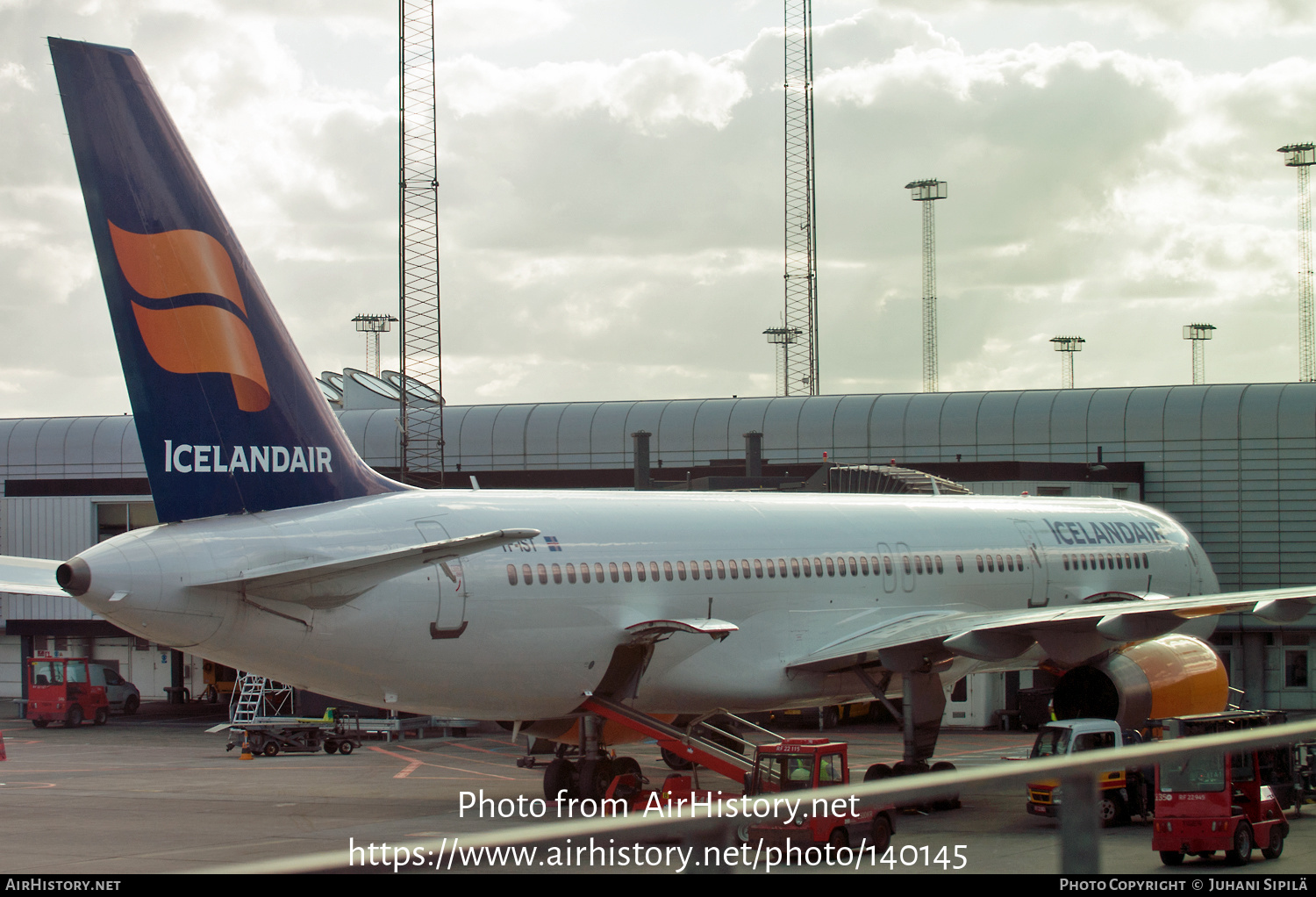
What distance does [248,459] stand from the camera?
17.9 m

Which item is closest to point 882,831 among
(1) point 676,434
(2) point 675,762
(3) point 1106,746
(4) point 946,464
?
(3) point 1106,746

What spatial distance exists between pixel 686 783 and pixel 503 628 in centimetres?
516

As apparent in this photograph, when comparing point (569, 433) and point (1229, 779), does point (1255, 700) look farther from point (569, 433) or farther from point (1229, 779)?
point (1229, 779)

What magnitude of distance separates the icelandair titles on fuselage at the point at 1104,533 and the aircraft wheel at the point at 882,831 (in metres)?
13.1

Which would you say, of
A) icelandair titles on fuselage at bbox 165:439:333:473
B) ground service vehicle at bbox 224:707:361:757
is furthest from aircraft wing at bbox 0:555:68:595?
ground service vehicle at bbox 224:707:361:757

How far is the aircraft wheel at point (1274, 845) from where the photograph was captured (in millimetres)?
17453

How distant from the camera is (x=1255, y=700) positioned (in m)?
48.4

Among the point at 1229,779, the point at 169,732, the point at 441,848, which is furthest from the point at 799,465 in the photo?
the point at 441,848

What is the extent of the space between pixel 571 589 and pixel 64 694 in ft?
113

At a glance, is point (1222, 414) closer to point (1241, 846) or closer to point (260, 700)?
point (260, 700)

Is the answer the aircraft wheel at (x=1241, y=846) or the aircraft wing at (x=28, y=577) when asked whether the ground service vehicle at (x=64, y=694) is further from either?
the aircraft wheel at (x=1241, y=846)

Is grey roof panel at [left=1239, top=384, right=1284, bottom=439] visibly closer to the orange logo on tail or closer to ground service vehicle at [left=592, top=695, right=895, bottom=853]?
ground service vehicle at [left=592, top=695, right=895, bottom=853]

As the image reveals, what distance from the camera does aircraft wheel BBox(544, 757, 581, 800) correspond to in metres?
23.9

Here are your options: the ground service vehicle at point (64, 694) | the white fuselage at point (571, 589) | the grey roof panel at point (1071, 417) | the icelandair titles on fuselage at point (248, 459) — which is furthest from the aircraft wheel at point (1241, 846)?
the ground service vehicle at point (64, 694)
